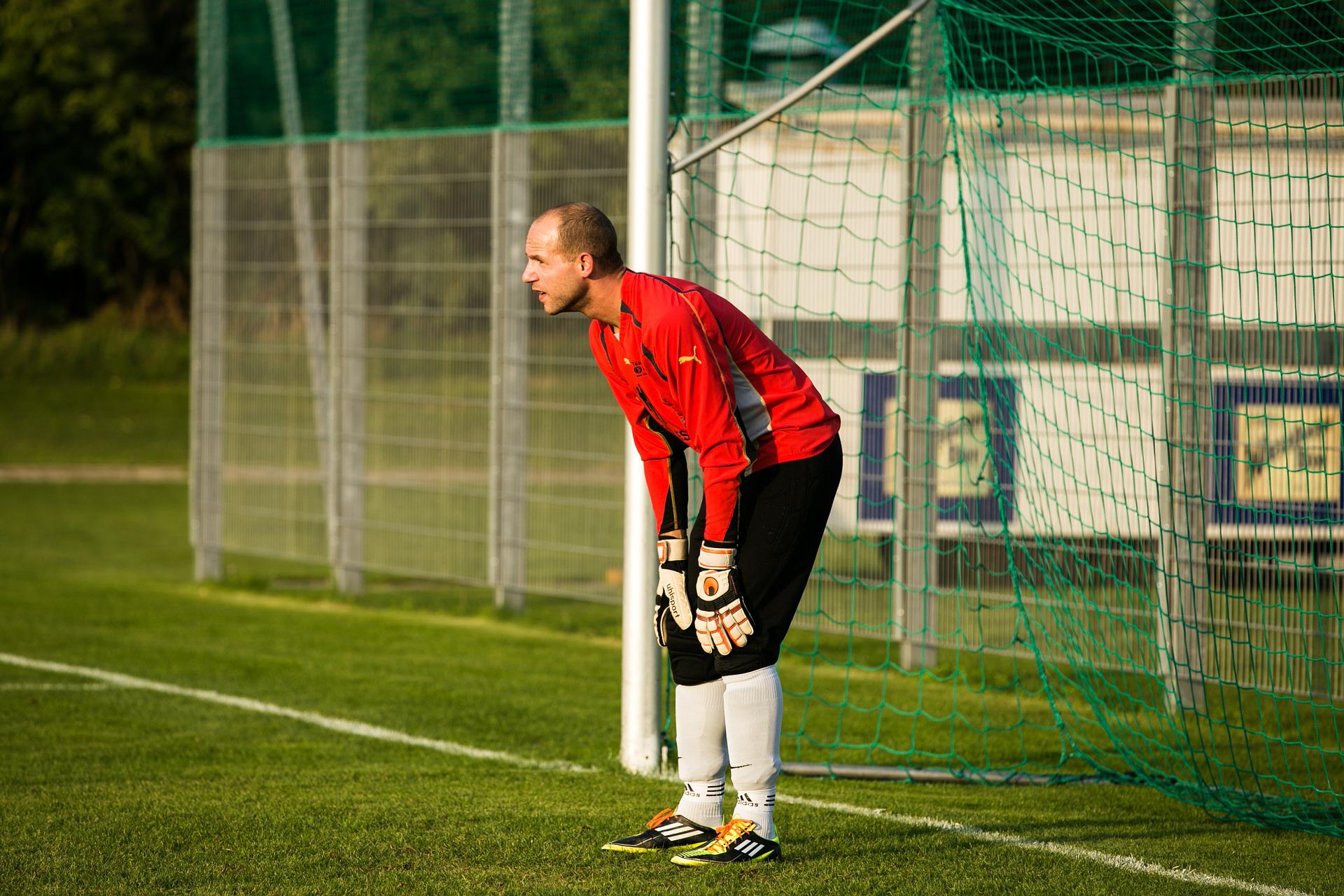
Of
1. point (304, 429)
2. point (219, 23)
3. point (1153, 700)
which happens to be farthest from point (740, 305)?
point (219, 23)

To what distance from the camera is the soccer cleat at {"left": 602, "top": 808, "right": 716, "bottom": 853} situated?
4.72 m

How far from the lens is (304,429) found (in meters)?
11.4

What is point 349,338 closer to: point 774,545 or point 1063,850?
point 774,545

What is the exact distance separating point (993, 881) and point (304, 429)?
7895mm

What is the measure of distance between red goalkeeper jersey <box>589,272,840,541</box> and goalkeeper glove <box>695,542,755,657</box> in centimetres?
5

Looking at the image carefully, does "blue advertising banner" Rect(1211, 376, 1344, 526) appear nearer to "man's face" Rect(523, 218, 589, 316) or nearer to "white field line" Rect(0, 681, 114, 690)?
"man's face" Rect(523, 218, 589, 316)

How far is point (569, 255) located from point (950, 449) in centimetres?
456

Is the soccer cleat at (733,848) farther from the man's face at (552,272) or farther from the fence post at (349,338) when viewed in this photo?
the fence post at (349,338)

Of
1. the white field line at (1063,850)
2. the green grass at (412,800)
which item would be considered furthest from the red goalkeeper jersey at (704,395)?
the white field line at (1063,850)

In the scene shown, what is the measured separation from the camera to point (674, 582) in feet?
14.9

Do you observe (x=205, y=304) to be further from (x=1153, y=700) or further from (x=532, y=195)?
(x=1153, y=700)

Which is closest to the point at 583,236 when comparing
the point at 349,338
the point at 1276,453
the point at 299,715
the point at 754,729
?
the point at 754,729

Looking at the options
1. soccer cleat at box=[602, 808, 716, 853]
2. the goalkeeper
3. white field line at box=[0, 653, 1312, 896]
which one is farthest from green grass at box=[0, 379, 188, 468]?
the goalkeeper

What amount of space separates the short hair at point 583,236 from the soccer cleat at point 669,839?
1.72 meters
